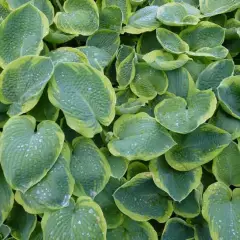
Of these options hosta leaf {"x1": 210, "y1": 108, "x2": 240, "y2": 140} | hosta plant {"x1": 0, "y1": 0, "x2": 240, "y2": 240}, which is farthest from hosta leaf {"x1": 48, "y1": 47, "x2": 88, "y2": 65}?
hosta leaf {"x1": 210, "y1": 108, "x2": 240, "y2": 140}

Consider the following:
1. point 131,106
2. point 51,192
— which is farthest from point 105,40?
point 51,192

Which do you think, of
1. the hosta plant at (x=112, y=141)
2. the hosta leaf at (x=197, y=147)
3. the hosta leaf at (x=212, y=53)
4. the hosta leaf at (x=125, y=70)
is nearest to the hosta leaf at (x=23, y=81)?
the hosta plant at (x=112, y=141)

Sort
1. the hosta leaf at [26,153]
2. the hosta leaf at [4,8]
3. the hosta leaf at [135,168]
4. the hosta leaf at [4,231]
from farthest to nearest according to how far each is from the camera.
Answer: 1. the hosta leaf at [4,8]
2. the hosta leaf at [135,168]
3. the hosta leaf at [4,231]
4. the hosta leaf at [26,153]

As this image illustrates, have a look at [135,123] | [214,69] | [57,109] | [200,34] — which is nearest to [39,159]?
[57,109]

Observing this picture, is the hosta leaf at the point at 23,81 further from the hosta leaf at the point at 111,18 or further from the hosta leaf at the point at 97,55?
the hosta leaf at the point at 111,18

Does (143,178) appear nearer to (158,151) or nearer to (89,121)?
(158,151)

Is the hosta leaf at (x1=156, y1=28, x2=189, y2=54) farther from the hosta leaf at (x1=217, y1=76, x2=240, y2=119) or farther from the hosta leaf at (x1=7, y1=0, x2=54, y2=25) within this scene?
the hosta leaf at (x1=7, y1=0, x2=54, y2=25)
